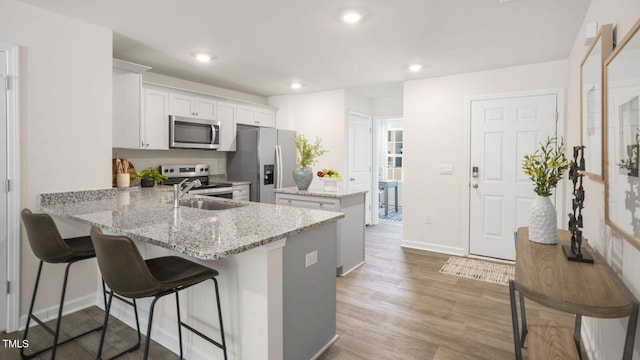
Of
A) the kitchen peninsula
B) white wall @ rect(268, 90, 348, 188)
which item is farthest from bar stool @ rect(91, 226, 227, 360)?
white wall @ rect(268, 90, 348, 188)

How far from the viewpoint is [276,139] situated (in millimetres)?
5195

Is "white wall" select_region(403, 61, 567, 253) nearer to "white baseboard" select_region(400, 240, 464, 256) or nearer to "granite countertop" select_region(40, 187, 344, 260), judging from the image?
"white baseboard" select_region(400, 240, 464, 256)

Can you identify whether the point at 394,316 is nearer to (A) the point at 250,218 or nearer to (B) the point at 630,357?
(A) the point at 250,218

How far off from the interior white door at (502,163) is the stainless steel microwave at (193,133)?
343cm

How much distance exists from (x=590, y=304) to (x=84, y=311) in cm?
334

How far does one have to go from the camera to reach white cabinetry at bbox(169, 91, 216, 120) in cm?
430

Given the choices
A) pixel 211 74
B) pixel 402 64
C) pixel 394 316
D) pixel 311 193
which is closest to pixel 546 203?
pixel 394 316

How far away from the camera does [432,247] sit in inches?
179

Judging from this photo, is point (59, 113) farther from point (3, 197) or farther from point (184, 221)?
point (184, 221)

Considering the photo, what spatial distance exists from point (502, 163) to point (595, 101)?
6.83 feet

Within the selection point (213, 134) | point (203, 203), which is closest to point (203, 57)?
point (213, 134)

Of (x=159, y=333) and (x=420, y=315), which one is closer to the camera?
(x=159, y=333)

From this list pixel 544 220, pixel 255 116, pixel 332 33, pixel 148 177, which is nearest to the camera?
pixel 544 220

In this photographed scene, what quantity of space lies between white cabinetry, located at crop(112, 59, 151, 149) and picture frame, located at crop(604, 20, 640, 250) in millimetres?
3912
